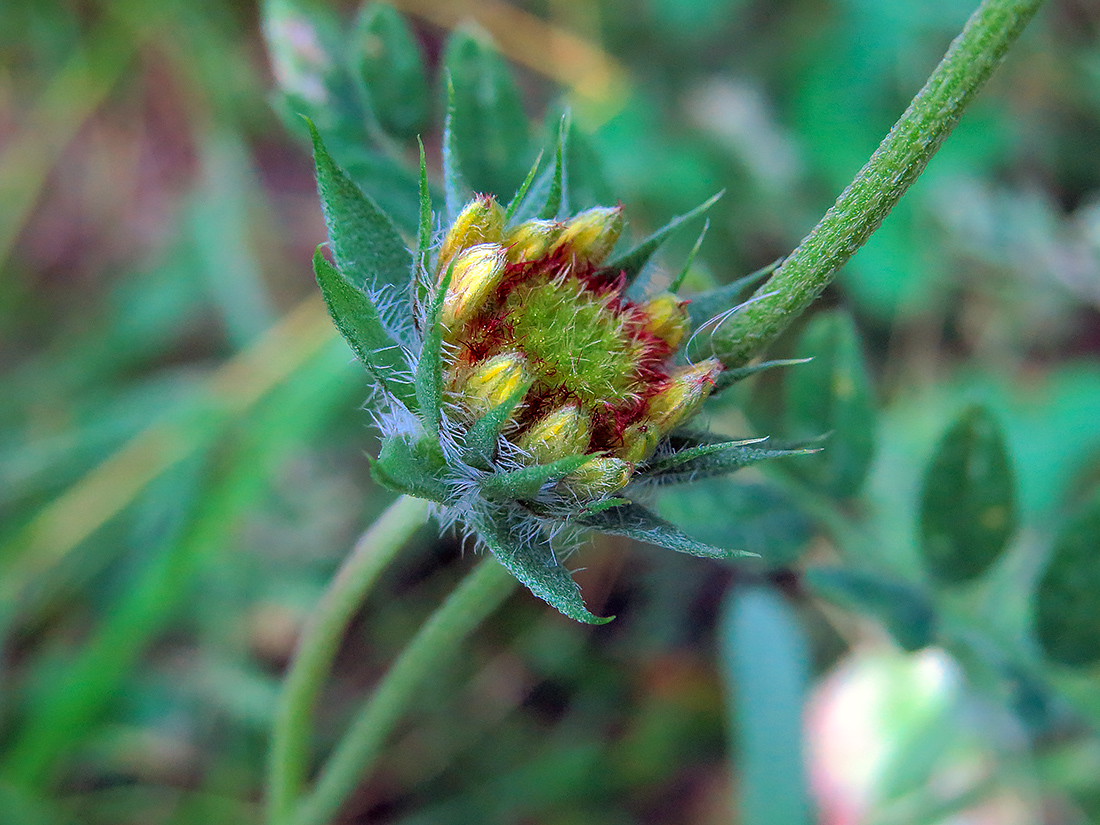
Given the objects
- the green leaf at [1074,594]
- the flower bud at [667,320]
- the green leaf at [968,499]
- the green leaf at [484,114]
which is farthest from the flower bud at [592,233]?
the green leaf at [1074,594]

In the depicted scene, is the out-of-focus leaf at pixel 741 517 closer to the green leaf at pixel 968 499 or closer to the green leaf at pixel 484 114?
the green leaf at pixel 968 499

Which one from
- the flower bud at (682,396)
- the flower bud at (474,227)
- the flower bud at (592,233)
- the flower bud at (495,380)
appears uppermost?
the flower bud at (474,227)

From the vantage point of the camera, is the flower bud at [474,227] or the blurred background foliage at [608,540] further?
the blurred background foliage at [608,540]

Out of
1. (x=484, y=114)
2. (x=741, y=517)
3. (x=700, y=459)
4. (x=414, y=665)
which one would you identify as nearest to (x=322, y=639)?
(x=414, y=665)

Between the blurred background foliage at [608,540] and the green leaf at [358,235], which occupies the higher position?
the green leaf at [358,235]

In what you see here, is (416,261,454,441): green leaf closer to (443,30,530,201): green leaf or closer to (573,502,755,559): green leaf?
(573,502,755,559): green leaf

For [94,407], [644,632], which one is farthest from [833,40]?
[94,407]

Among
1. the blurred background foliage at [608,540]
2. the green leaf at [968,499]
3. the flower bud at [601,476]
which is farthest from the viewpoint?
the blurred background foliage at [608,540]

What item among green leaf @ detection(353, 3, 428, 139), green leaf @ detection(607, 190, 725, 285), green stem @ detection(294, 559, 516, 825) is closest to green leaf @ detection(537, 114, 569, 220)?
green leaf @ detection(607, 190, 725, 285)
